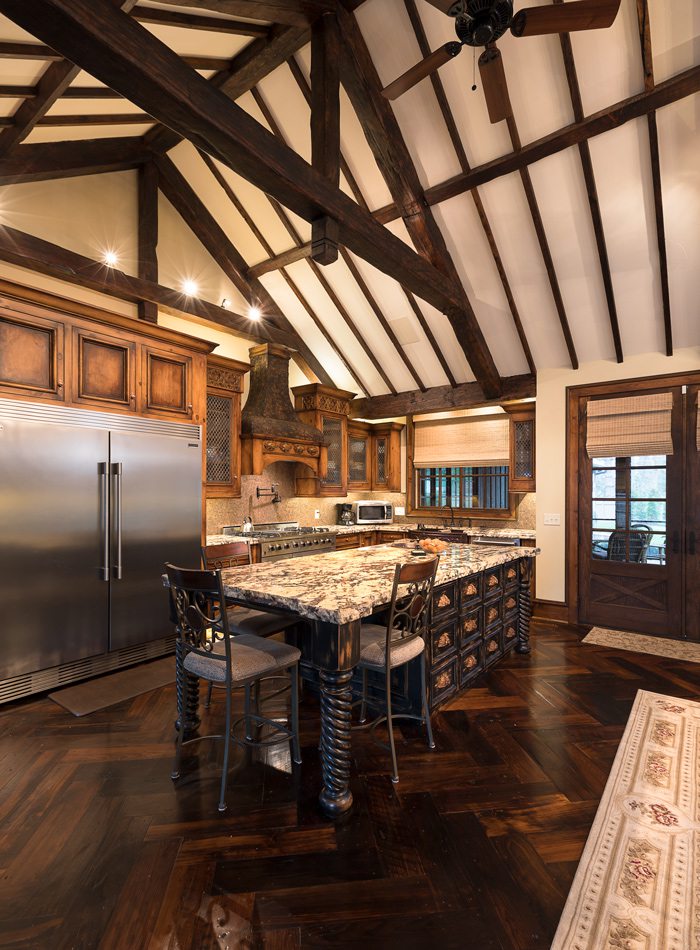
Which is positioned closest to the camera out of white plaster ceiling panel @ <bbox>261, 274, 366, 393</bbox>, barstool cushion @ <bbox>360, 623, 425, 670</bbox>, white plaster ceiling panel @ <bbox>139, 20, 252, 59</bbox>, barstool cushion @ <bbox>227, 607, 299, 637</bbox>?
barstool cushion @ <bbox>360, 623, 425, 670</bbox>

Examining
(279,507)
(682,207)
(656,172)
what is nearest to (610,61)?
(656,172)

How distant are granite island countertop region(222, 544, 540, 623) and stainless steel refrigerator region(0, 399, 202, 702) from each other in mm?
1237

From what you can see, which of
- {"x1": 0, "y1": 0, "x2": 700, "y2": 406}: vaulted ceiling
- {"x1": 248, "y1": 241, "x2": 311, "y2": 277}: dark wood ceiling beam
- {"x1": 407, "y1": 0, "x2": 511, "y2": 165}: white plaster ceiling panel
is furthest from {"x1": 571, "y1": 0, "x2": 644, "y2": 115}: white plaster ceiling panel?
{"x1": 248, "y1": 241, "x2": 311, "y2": 277}: dark wood ceiling beam

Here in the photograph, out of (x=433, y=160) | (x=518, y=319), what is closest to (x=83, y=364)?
(x=433, y=160)

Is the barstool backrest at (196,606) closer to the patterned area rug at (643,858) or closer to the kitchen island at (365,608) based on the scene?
the kitchen island at (365,608)

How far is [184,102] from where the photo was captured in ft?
7.35

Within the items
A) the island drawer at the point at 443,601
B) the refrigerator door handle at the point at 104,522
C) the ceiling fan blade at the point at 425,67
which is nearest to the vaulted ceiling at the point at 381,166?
the ceiling fan blade at the point at 425,67

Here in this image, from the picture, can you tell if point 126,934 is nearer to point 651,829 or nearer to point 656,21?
point 651,829

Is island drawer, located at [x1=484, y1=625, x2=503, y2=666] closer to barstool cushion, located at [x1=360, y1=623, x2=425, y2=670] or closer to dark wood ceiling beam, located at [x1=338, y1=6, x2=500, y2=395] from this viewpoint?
barstool cushion, located at [x1=360, y1=623, x2=425, y2=670]

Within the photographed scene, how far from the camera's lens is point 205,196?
211 inches

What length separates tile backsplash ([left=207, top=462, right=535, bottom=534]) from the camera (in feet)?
17.8

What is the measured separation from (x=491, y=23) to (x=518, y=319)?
298cm

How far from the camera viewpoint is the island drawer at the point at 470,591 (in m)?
3.27

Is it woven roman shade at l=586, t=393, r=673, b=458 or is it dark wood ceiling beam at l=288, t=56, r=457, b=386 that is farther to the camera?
woven roman shade at l=586, t=393, r=673, b=458
